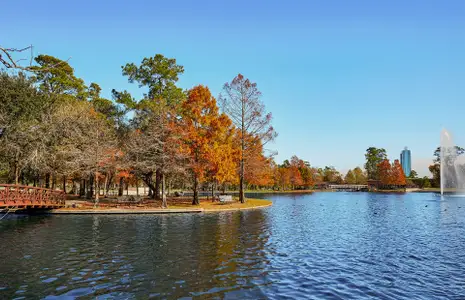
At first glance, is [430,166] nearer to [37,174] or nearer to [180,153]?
[180,153]

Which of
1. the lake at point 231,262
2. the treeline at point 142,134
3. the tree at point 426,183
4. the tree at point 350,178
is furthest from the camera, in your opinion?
the tree at point 350,178

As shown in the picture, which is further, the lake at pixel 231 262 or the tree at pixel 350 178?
the tree at pixel 350 178

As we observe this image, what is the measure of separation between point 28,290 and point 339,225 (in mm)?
25730

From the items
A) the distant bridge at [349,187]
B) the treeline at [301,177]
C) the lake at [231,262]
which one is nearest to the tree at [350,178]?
the treeline at [301,177]

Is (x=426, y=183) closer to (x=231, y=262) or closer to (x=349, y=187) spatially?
(x=349, y=187)

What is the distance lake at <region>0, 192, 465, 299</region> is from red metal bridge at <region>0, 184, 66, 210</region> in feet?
12.5

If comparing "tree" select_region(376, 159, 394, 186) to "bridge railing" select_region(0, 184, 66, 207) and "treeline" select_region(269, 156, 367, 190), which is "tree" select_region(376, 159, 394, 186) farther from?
"bridge railing" select_region(0, 184, 66, 207)

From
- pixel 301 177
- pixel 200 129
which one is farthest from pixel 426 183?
pixel 200 129

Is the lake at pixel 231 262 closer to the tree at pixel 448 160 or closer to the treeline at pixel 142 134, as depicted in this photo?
the treeline at pixel 142 134

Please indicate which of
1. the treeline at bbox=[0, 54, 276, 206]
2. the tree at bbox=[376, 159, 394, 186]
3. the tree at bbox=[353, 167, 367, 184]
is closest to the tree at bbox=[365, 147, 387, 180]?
the tree at bbox=[353, 167, 367, 184]

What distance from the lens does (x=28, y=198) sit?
3456 centimetres

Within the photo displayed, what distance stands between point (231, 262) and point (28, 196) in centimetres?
2829

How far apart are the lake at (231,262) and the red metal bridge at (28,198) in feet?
12.5

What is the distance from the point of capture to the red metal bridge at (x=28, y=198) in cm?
3077
